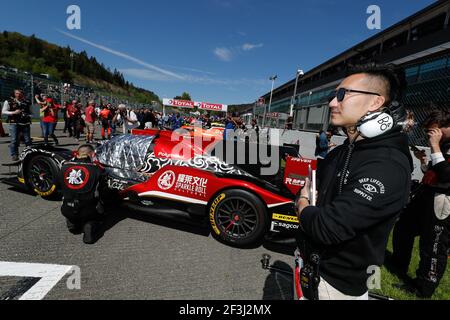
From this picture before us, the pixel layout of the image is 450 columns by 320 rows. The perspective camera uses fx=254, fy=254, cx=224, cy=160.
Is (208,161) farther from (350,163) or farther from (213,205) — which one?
(350,163)

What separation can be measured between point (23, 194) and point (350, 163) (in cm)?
501

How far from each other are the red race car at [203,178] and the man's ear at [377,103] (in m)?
1.78

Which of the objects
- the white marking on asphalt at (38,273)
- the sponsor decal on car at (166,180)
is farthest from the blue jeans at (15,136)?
the sponsor decal on car at (166,180)

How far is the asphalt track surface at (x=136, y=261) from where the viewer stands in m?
2.22

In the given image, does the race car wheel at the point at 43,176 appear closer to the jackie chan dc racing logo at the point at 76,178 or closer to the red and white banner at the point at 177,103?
the jackie chan dc racing logo at the point at 76,178

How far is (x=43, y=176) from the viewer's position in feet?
13.2

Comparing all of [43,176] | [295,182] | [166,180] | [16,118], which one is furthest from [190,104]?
[295,182]

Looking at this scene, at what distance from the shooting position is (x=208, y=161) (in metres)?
3.50

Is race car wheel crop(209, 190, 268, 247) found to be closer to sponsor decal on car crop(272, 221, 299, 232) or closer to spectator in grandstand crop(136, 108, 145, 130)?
sponsor decal on car crop(272, 221, 299, 232)

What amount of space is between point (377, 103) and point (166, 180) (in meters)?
2.65

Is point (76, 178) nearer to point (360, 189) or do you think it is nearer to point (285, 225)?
point (285, 225)

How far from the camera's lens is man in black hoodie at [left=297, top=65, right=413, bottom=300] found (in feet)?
3.26

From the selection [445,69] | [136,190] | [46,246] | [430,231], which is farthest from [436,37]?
[46,246]

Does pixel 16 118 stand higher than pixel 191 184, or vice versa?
pixel 16 118
